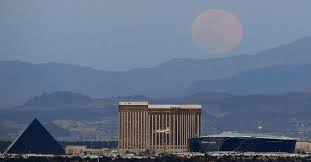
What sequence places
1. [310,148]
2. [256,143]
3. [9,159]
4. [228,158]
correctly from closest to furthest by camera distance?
[9,159] < [228,158] < [256,143] < [310,148]

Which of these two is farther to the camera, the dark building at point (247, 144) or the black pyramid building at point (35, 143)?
the dark building at point (247, 144)

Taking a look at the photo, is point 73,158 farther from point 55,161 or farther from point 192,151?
point 192,151

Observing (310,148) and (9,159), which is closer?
(9,159)

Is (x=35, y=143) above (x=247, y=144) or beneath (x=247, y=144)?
above

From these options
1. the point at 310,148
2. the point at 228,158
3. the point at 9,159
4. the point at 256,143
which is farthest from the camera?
the point at 310,148

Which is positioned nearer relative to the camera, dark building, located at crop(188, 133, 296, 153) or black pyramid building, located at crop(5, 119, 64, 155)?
black pyramid building, located at crop(5, 119, 64, 155)

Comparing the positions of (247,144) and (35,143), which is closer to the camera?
(247,144)

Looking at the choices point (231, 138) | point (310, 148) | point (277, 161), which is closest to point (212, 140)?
point (231, 138)
